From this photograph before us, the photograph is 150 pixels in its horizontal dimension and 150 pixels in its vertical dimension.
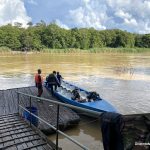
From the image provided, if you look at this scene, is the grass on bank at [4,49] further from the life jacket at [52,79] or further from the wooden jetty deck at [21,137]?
the wooden jetty deck at [21,137]

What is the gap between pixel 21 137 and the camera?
7.19m

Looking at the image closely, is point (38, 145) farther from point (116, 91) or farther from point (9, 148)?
point (116, 91)

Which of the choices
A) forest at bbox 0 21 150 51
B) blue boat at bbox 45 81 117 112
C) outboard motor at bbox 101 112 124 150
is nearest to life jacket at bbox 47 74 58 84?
blue boat at bbox 45 81 117 112

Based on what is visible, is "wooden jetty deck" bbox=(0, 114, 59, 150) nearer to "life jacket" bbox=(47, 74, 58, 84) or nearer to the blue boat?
the blue boat

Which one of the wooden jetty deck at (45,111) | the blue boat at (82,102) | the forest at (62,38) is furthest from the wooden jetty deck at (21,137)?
the forest at (62,38)

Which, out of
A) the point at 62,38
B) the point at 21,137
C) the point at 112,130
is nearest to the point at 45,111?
the point at 21,137

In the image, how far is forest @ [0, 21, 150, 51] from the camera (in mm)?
87812

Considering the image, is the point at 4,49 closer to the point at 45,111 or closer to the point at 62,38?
the point at 62,38

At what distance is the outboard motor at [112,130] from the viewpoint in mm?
3297

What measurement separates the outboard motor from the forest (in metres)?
83.5

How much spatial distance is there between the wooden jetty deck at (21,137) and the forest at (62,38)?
78.3 meters

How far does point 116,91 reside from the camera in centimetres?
2269

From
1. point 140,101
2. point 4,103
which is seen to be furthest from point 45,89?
point 140,101

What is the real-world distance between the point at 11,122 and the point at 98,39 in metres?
101
